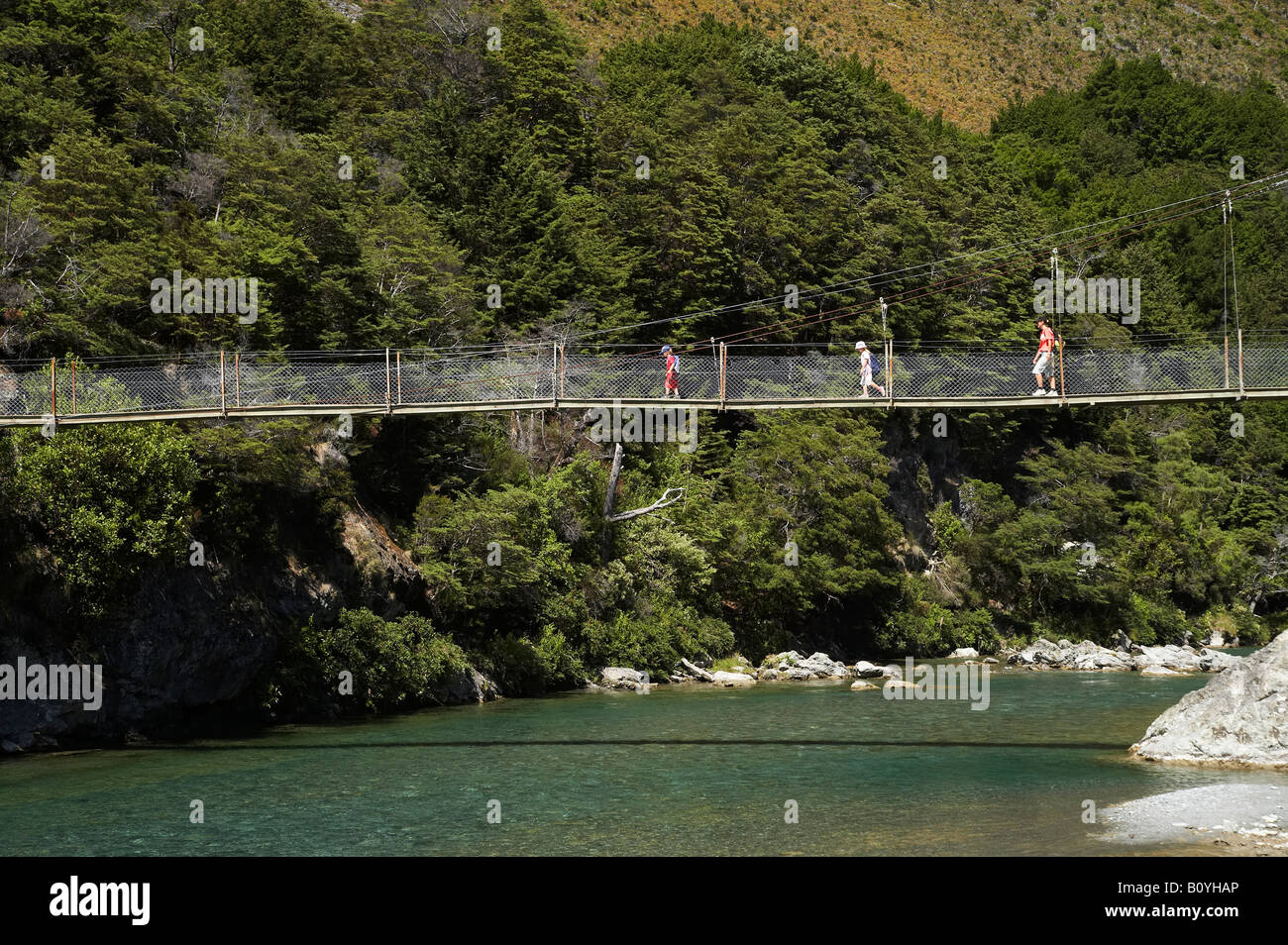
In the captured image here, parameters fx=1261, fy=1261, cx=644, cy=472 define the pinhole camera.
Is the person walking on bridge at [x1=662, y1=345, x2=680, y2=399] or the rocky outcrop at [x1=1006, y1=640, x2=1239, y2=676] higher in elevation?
the person walking on bridge at [x1=662, y1=345, x2=680, y2=399]

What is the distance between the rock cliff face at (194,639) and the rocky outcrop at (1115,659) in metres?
18.6

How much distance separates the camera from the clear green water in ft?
46.2

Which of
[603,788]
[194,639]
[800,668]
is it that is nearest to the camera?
[603,788]

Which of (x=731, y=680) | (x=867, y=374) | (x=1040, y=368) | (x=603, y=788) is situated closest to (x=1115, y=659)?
(x=731, y=680)

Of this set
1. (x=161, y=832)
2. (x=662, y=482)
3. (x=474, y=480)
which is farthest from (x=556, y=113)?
(x=161, y=832)

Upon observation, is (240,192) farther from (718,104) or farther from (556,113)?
(718,104)

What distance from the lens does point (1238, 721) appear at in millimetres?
17844

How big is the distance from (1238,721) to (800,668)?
15.0 m

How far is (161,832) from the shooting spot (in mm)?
14523

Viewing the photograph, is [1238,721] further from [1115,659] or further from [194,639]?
[1115,659]

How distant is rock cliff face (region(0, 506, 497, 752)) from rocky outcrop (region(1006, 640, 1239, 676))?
18.6m

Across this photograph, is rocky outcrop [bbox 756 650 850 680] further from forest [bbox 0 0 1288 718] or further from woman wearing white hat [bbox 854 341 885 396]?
woman wearing white hat [bbox 854 341 885 396]

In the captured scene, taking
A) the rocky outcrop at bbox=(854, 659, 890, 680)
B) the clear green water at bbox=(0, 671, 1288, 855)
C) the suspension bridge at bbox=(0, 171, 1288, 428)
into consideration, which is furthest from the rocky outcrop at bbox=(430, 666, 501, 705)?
the rocky outcrop at bbox=(854, 659, 890, 680)

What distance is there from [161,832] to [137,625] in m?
7.15
